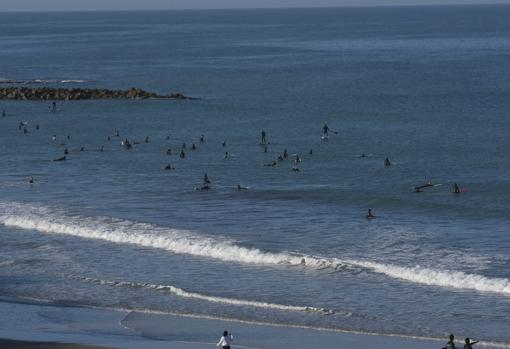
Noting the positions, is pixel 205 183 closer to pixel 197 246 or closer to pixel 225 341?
pixel 197 246

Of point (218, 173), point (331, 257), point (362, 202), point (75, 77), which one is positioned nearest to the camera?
point (331, 257)

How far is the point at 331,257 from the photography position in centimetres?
3988

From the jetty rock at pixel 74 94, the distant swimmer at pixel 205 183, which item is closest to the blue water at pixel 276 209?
the distant swimmer at pixel 205 183

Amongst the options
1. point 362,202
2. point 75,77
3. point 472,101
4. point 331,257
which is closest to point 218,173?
point 362,202

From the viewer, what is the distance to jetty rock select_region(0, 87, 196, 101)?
103 meters

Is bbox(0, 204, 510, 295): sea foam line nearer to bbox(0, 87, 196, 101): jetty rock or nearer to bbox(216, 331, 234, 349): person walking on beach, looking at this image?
bbox(216, 331, 234, 349): person walking on beach

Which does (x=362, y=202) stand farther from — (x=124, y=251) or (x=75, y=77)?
(x=75, y=77)

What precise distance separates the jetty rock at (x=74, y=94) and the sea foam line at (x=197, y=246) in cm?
5168

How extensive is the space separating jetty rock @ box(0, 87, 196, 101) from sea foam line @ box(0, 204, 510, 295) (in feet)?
170

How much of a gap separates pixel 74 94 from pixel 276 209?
57.6 metres

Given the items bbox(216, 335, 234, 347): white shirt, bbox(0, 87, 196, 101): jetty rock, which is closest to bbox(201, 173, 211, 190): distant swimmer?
bbox(216, 335, 234, 347): white shirt

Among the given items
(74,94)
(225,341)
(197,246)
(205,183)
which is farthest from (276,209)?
(74,94)

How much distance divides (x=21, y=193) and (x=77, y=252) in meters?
14.7

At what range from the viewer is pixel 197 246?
42.3 meters
